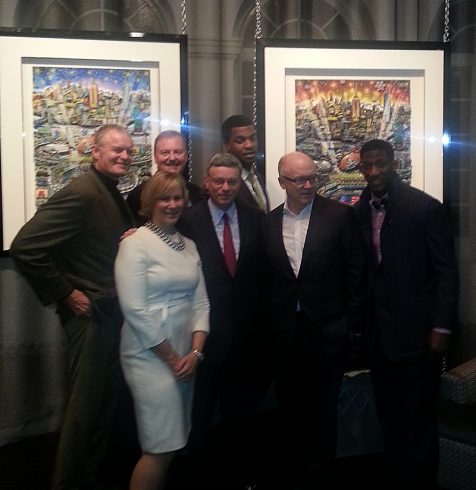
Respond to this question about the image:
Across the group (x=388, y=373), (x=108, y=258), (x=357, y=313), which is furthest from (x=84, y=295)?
(x=388, y=373)

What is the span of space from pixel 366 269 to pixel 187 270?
2.32 feet

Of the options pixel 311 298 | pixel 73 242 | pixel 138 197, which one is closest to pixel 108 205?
pixel 73 242

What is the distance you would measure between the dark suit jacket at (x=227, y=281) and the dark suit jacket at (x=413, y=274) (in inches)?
19.3

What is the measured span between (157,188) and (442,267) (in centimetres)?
105

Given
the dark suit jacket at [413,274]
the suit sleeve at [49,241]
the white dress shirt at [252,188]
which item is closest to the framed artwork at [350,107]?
the white dress shirt at [252,188]

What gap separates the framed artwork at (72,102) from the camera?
2.73 meters

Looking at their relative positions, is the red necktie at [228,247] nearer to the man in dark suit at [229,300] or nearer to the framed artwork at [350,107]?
the man in dark suit at [229,300]

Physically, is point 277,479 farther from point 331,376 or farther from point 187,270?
point 187,270

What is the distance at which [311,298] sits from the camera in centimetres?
231

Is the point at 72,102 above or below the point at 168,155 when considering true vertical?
above

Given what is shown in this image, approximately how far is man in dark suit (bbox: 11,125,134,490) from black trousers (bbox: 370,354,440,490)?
106 centimetres

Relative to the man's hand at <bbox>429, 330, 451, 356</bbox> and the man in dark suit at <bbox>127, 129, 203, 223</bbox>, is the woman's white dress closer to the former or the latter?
the man in dark suit at <bbox>127, 129, 203, 223</bbox>

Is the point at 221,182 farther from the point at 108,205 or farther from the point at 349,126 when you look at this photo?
the point at 349,126

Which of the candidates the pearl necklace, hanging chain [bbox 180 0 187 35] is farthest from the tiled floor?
hanging chain [bbox 180 0 187 35]
